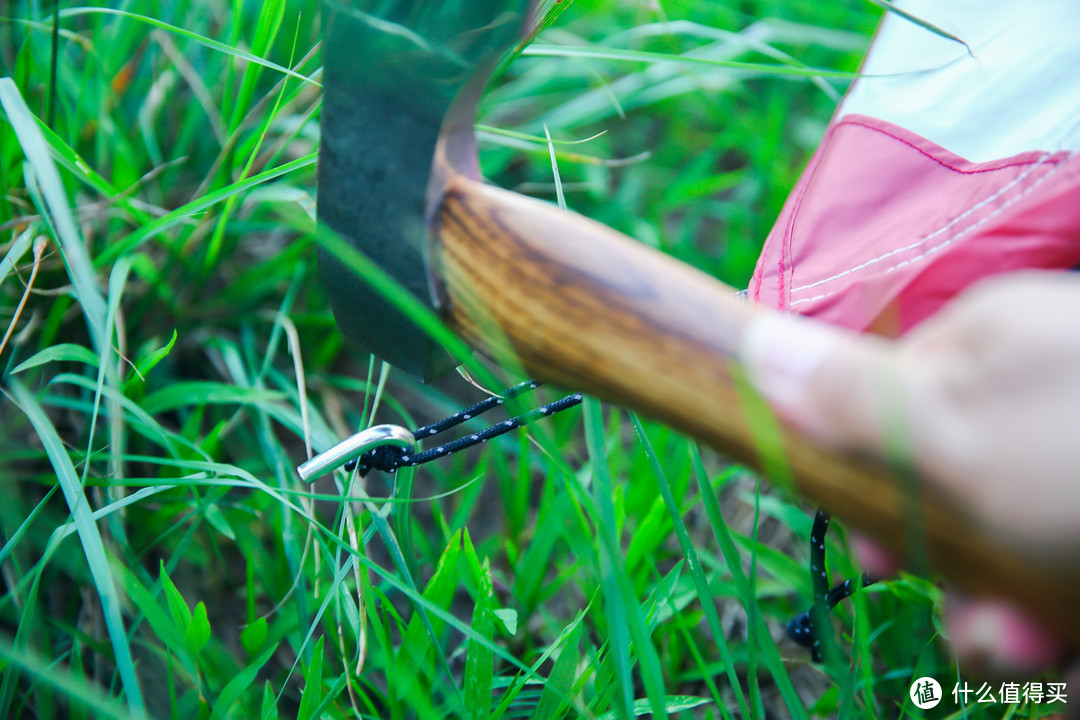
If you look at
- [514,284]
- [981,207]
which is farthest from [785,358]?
[981,207]

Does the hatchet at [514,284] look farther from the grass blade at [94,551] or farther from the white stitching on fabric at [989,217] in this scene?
the grass blade at [94,551]

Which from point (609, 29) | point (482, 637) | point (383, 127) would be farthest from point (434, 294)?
point (609, 29)

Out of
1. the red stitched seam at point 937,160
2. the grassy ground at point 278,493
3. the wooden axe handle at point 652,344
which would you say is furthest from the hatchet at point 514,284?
the red stitched seam at point 937,160

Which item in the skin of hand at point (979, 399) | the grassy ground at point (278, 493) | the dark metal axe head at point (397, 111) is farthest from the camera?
the grassy ground at point (278, 493)

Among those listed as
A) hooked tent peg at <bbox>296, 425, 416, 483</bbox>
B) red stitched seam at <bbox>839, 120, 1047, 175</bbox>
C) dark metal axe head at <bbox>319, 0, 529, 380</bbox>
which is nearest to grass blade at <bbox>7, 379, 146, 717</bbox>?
hooked tent peg at <bbox>296, 425, 416, 483</bbox>

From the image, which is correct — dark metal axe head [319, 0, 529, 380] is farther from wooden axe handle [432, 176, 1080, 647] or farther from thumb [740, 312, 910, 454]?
thumb [740, 312, 910, 454]

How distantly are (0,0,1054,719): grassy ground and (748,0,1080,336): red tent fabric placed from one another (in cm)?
18

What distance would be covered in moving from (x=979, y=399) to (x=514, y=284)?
239 millimetres

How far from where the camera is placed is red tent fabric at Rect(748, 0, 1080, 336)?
0.43m

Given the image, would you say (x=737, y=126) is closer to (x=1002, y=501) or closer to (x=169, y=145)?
(x=169, y=145)

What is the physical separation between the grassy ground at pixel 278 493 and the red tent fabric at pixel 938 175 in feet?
0.60

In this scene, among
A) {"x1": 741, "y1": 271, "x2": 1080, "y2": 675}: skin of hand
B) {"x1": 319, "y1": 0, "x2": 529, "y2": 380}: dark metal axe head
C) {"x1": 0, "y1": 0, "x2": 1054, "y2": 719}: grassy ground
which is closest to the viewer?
{"x1": 741, "y1": 271, "x2": 1080, "y2": 675}: skin of hand

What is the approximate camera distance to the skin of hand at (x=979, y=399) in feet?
0.86

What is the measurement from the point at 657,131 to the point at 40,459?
1.16 m
